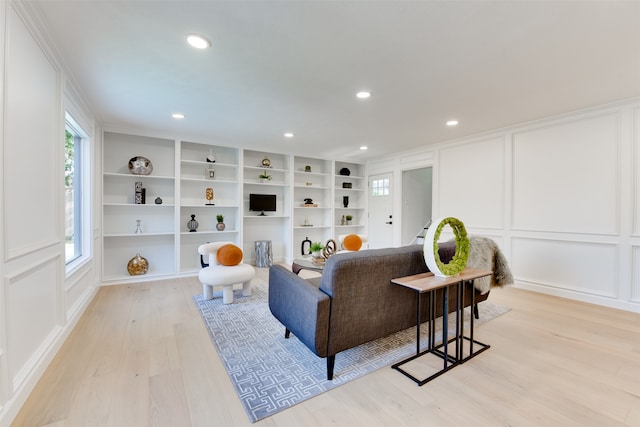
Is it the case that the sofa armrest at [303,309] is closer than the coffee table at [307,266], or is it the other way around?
the sofa armrest at [303,309]

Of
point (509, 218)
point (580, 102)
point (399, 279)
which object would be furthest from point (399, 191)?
point (399, 279)

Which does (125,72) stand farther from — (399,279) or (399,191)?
(399,191)

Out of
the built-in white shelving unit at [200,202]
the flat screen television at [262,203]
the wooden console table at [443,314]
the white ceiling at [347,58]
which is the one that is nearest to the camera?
the white ceiling at [347,58]

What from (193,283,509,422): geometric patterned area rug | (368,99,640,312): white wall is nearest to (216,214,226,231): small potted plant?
(193,283,509,422): geometric patterned area rug

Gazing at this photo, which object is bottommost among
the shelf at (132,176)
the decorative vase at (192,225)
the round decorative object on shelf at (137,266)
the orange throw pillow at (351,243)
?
the round decorative object on shelf at (137,266)

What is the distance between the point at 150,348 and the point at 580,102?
490 cm

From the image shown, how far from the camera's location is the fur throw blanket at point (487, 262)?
8.41 feet

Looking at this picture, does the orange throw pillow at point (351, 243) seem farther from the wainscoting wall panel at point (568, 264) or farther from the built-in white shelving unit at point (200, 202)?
the wainscoting wall panel at point (568, 264)

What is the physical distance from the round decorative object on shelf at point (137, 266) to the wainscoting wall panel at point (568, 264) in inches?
219

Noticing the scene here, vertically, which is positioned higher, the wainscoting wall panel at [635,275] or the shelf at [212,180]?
the shelf at [212,180]

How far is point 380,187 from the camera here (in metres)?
6.28

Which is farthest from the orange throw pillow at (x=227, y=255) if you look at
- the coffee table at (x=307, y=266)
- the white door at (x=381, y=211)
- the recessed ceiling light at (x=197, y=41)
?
the white door at (x=381, y=211)

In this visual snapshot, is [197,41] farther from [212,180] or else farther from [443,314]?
[212,180]

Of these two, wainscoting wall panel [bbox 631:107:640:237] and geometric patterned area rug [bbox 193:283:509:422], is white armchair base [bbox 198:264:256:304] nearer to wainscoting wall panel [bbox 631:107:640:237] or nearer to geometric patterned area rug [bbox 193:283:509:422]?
geometric patterned area rug [bbox 193:283:509:422]
